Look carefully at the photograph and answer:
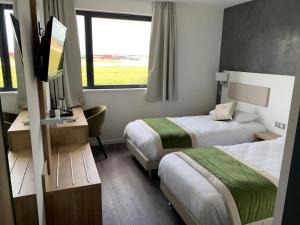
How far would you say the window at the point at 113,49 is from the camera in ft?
12.9

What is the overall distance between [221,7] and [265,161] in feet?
11.0

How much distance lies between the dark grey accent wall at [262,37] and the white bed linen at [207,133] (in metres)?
1.03

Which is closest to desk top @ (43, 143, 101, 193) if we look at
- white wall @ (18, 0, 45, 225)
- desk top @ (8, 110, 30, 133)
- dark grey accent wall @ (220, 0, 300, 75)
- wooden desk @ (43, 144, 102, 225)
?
wooden desk @ (43, 144, 102, 225)

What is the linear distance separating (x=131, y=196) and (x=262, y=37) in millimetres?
3208

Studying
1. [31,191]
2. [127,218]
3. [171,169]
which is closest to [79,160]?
[127,218]

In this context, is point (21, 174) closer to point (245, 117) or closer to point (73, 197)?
point (73, 197)

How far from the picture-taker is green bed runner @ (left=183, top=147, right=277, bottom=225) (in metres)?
1.78

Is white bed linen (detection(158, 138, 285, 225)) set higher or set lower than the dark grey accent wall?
lower

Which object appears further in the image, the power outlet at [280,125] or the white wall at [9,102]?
the power outlet at [280,125]

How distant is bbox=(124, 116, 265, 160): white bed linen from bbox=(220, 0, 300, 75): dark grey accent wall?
103 cm

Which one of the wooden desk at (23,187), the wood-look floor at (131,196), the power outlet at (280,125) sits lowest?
the wood-look floor at (131,196)

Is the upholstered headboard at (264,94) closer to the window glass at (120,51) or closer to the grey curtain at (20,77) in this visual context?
the window glass at (120,51)

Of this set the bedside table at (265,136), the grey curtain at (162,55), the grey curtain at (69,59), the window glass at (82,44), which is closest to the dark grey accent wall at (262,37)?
the bedside table at (265,136)

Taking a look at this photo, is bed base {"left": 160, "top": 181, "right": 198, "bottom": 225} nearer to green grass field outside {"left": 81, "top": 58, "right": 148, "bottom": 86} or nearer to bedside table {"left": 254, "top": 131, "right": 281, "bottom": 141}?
bedside table {"left": 254, "top": 131, "right": 281, "bottom": 141}
